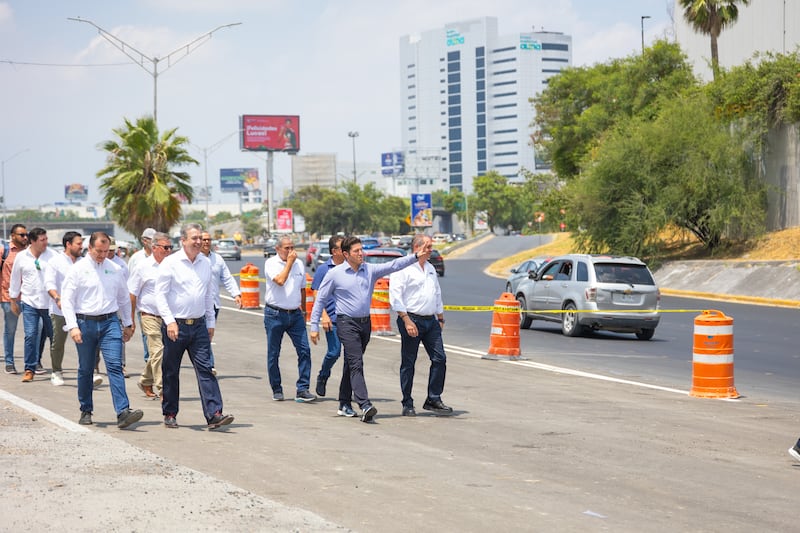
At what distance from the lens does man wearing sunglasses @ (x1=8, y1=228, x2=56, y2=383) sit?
14.3 metres

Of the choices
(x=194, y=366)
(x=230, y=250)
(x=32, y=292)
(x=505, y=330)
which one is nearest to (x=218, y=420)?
(x=194, y=366)

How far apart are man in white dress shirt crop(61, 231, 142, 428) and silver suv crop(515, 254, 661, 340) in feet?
43.0

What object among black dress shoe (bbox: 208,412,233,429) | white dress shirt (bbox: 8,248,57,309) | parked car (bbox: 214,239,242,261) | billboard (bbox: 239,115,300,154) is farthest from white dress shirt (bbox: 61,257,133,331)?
billboard (bbox: 239,115,300,154)

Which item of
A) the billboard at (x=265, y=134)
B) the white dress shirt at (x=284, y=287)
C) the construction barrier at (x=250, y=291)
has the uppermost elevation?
the billboard at (x=265, y=134)

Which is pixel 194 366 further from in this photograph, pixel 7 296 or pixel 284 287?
pixel 7 296

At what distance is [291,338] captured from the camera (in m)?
12.9

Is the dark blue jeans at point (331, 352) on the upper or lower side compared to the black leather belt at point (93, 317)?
lower

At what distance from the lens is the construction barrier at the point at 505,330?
58.7ft

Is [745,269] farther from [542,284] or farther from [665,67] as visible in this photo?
[665,67]

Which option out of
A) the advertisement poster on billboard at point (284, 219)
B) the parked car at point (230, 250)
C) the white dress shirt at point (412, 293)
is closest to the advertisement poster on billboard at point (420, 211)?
the parked car at point (230, 250)

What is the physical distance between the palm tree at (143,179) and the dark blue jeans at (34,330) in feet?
113

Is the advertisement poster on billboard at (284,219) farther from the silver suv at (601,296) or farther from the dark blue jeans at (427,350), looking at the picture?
the dark blue jeans at (427,350)

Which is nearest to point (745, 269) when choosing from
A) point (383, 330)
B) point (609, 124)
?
point (383, 330)

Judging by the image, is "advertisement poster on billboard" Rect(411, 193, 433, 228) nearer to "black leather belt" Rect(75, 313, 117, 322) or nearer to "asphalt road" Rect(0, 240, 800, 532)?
"asphalt road" Rect(0, 240, 800, 532)
